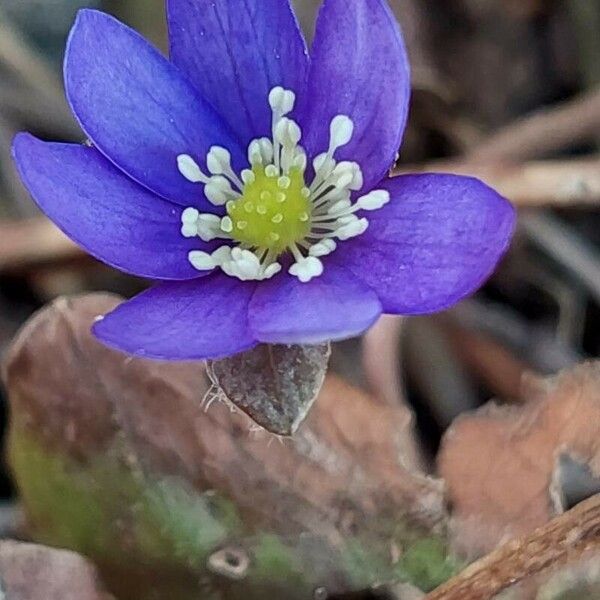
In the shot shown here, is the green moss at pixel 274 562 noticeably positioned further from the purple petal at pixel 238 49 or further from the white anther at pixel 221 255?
the purple petal at pixel 238 49

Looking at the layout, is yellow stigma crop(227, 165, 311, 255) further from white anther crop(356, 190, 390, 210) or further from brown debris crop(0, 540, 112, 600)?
brown debris crop(0, 540, 112, 600)

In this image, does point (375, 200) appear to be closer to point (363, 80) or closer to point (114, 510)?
point (363, 80)

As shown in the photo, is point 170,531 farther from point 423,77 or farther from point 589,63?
point 589,63

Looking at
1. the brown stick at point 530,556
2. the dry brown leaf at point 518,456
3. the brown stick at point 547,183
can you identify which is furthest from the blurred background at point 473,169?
the brown stick at point 530,556

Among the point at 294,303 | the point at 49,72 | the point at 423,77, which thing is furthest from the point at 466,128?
the point at 294,303

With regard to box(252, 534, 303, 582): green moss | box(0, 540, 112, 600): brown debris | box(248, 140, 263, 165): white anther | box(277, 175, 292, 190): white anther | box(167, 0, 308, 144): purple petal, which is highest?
box(167, 0, 308, 144): purple petal

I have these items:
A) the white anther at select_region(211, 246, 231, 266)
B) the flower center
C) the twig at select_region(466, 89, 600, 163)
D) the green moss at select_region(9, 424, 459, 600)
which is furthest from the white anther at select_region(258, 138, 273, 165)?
the twig at select_region(466, 89, 600, 163)

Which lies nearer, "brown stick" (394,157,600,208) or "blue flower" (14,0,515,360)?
Answer: "blue flower" (14,0,515,360)
